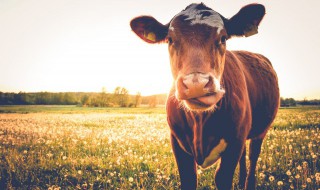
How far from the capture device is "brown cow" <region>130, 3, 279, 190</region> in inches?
91.5

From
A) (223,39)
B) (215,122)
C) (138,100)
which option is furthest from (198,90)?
(138,100)

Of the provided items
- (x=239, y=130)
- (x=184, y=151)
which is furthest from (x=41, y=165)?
(x=239, y=130)

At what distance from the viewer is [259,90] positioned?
4.63m

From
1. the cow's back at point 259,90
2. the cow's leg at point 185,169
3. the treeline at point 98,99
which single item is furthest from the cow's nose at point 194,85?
the treeline at point 98,99

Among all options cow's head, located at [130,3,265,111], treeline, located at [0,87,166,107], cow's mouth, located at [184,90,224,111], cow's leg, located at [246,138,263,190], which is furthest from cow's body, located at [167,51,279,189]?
treeline, located at [0,87,166,107]

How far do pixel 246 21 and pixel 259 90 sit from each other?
6.26 ft

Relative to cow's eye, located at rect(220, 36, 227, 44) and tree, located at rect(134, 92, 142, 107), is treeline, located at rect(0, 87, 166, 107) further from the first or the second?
cow's eye, located at rect(220, 36, 227, 44)

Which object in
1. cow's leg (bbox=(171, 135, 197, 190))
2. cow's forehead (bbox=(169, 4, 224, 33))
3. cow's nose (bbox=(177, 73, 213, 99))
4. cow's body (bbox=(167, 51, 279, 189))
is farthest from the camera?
cow's leg (bbox=(171, 135, 197, 190))

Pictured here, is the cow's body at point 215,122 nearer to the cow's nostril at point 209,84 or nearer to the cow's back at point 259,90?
the cow's back at point 259,90

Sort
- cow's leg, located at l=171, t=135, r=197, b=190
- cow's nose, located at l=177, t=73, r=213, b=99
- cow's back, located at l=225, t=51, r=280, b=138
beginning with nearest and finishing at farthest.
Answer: cow's nose, located at l=177, t=73, r=213, b=99 < cow's leg, located at l=171, t=135, r=197, b=190 < cow's back, located at l=225, t=51, r=280, b=138

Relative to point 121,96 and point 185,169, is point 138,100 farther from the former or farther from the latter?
point 185,169

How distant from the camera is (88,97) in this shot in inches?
3814

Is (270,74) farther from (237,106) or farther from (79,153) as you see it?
(79,153)

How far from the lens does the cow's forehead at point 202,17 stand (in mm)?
2844
